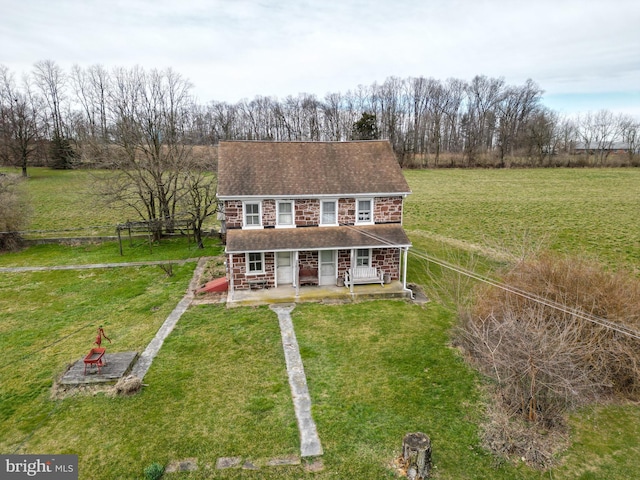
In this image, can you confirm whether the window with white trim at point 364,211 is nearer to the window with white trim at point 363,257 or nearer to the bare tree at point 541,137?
the window with white trim at point 363,257

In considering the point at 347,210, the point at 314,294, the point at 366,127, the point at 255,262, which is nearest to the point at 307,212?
the point at 347,210

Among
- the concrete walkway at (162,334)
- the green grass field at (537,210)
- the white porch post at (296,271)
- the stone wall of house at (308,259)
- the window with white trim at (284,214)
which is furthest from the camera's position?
the green grass field at (537,210)

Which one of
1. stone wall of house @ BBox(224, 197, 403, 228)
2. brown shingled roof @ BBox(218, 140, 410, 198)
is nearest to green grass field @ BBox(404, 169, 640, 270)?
stone wall of house @ BBox(224, 197, 403, 228)

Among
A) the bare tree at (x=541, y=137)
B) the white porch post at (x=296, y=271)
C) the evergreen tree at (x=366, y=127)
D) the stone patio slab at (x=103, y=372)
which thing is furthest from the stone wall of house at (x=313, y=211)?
the bare tree at (x=541, y=137)

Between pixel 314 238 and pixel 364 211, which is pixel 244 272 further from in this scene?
pixel 364 211

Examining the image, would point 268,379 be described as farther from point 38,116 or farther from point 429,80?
point 429,80

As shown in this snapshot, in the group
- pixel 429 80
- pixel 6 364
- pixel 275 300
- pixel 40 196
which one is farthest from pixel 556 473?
pixel 429 80
